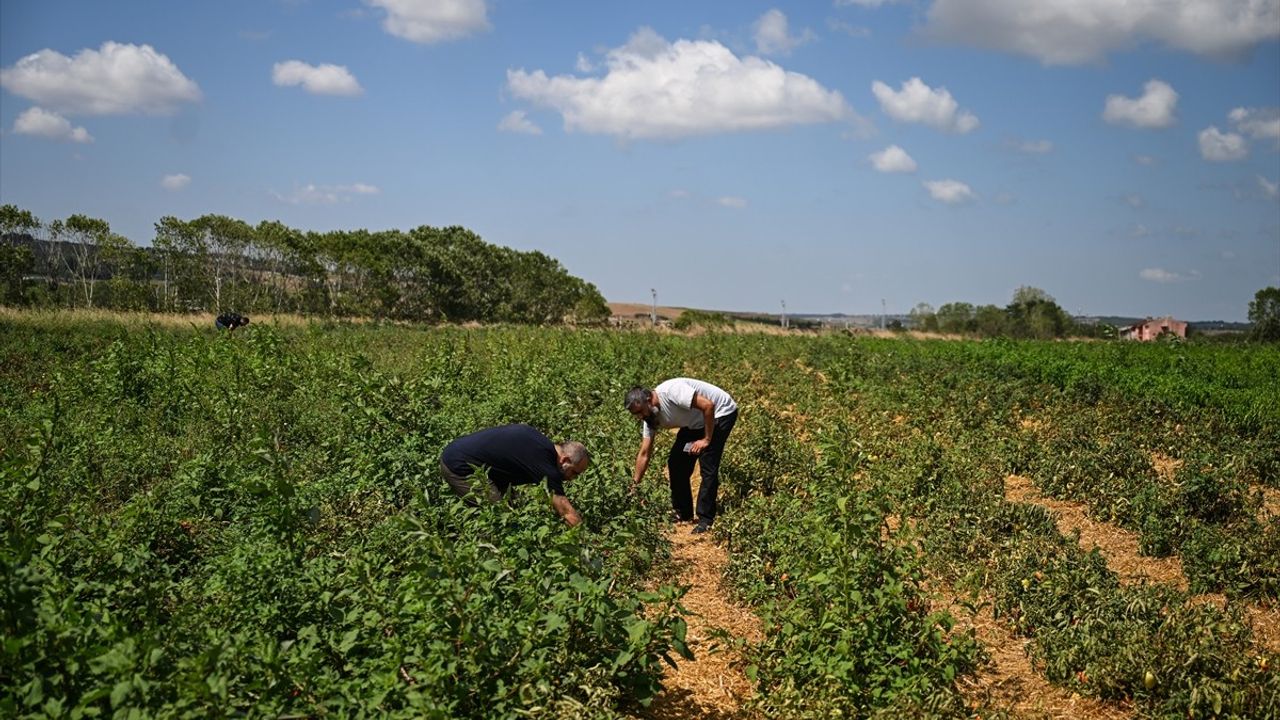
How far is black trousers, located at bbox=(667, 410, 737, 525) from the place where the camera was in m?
7.07

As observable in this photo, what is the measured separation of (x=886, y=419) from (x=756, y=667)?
769 cm

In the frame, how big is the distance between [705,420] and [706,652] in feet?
Answer: 7.48

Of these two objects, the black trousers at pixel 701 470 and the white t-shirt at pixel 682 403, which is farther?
the black trousers at pixel 701 470

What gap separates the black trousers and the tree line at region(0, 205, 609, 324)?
29.6m

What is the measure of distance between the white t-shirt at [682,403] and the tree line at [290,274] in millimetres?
29774

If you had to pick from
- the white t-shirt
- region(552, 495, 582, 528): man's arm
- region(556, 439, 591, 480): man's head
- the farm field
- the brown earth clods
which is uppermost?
the white t-shirt

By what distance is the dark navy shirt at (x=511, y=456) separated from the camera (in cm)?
512

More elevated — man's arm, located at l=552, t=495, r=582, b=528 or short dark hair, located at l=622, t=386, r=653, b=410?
short dark hair, located at l=622, t=386, r=653, b=410

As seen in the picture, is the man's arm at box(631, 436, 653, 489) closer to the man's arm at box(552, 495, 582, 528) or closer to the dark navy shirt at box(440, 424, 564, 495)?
the dark navy shirt at box(440, 424, 564, 495)

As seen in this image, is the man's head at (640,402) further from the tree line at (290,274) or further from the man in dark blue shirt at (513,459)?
the tree line at (290,274)

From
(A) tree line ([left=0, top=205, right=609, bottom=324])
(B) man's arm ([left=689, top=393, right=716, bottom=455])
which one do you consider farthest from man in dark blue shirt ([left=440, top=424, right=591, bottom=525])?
(A) tree line ([left=0, top=205, right=609, bottom=324])

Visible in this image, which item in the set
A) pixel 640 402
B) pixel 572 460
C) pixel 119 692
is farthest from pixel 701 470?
pixel 119 692

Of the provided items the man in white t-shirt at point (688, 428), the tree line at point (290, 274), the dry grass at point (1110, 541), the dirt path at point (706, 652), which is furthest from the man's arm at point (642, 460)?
the tree line at point (290, 274)

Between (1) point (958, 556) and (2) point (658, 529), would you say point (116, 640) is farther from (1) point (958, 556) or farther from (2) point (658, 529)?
(1) point (958, 556)
